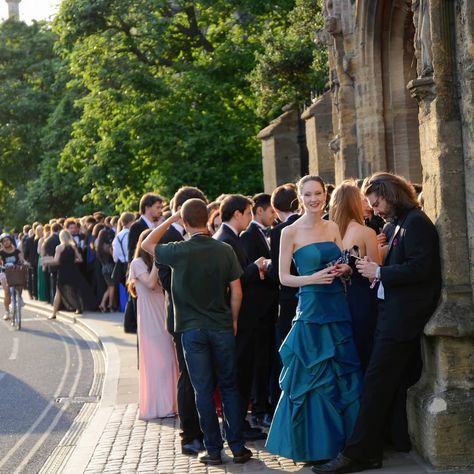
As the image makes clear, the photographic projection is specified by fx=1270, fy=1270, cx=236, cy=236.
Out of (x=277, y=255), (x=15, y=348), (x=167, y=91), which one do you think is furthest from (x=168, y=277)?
(x=167, y=91)

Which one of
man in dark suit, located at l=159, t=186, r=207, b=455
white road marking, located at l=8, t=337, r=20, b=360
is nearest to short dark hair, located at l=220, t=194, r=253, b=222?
man in dark suit, located at l=159, t=186, r=207, b=455

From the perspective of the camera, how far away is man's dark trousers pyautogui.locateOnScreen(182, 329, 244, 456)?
343 inches

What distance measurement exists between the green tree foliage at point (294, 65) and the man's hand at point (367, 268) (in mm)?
13901

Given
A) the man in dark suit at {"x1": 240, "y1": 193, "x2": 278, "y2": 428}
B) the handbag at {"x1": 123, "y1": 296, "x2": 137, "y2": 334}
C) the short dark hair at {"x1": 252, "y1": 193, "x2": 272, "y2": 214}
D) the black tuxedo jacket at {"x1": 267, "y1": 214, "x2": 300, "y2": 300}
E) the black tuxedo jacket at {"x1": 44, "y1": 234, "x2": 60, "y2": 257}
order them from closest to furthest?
the black tuxedo jacket at {"x1": 267, "y1": 214, "x2": 300, "y2": 300}
the man in dark suit at {"x1": 240, "y1": 193, "x2": 278, "y2": 428}
the short dark hair at {"x1": 252, "y1": 193, "x2": 272, "y2": 214}
the handbag at {"x1": 123, "y1": 296, "x2": 137, "y2": 334}
the black tuxedo jacket at {"x1": 44, "y1": 234, "x2": 60, "y2": 257}

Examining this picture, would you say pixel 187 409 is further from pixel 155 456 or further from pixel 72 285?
pixel 72 285

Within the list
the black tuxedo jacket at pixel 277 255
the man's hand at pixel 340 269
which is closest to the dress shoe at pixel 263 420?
the black tuxedo jacket at pixel 277 255

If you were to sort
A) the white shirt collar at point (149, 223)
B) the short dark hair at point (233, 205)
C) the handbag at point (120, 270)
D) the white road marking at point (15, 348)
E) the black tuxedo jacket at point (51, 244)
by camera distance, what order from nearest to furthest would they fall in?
the short dark hair at point (233, 205)
the white shirt collar at point (149, 223)
the white road marking at point (15, 348)
the handbag at point (120, 270)
the black tuxedo jacket at point (51, 244)

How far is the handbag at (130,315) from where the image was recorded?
1703 cm

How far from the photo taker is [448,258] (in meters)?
8.15

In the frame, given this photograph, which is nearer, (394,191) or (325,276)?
(394,191)

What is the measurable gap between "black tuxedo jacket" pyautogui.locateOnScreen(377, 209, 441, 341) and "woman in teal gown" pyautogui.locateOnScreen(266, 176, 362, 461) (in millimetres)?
437

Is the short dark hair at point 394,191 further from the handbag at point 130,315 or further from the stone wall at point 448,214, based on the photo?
the handbag at point 130,315

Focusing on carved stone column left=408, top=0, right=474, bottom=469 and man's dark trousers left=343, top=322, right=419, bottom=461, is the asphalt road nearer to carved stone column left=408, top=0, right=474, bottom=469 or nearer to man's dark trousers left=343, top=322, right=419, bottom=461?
man's dark trousers left=343, top=322, right=419, bottom=461

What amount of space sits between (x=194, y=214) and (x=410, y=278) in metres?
1.65
